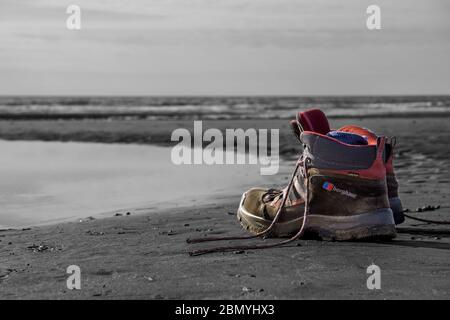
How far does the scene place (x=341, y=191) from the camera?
4.61m

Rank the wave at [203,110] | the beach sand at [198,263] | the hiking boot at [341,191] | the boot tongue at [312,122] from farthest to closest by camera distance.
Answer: the wave at [203,110], the boot tongue at [312,122], the hiking boot at [341,191], the beach sand at [198,263]

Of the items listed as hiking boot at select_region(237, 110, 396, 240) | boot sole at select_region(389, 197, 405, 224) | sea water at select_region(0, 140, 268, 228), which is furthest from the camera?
sea water at select_region(0, 140, 268, 228)

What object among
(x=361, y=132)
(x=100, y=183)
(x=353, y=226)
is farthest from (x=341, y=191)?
(x=100, y=183)

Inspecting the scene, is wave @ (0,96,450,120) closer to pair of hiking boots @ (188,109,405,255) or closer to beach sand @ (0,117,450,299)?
beach sand @ (0,117,450,299)

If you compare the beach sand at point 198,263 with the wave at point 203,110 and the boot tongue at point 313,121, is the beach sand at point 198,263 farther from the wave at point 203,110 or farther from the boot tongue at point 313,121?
the wave at point 203,110

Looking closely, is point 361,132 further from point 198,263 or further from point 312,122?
point 198,263

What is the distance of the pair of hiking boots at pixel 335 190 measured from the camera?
4578mm

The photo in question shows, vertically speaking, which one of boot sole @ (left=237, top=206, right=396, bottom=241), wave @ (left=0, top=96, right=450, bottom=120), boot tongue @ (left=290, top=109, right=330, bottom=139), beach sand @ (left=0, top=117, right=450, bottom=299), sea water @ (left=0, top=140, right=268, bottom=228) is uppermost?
boot tongue @ (left=290, top=109, right=330, bottom=139)

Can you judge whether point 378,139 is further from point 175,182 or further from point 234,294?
point 175,182

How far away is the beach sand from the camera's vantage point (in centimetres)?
354

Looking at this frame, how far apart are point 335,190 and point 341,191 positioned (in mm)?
44

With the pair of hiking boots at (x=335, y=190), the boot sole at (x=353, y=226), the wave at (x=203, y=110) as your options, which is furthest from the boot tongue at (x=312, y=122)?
the wave at (x=203, y=110)

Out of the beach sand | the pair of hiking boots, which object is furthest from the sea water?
the pair of hiking boots
